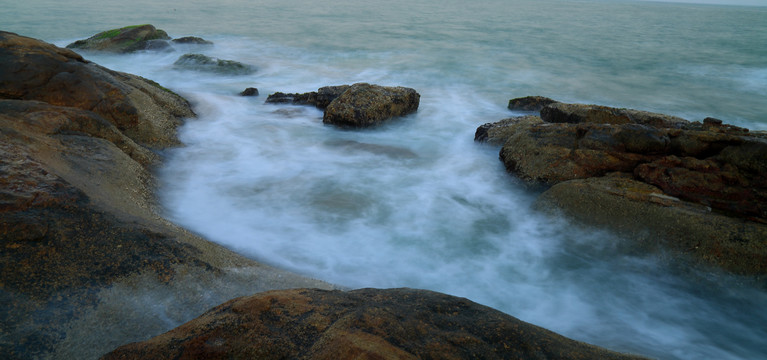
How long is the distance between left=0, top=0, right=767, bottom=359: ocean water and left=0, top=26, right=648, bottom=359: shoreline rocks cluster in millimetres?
1074

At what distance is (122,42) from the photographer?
15.1 meters

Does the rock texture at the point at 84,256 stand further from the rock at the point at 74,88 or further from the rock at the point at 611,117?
the rock at the point at 611,117

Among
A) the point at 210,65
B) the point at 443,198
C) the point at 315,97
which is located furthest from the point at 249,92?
the point at 443,198

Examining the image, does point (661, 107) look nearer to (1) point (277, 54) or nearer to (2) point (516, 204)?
(2) point (516, 204)

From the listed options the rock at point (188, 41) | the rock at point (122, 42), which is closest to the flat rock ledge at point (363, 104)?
the rock at point (122, 42)

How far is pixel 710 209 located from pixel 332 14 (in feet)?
94.2

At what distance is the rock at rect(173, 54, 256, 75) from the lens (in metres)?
12.4

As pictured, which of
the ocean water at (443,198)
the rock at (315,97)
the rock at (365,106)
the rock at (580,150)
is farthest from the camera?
the rock at (315,97)

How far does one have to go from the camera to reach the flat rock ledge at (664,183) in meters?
3.92

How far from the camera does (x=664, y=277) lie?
3.92 meters

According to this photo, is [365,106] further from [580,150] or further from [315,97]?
[580,150]

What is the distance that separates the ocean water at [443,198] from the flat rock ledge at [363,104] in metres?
0.25

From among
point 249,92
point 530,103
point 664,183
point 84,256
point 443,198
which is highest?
point 530,103

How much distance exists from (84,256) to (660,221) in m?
4.66
